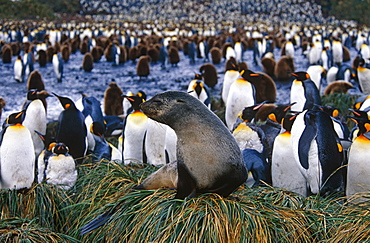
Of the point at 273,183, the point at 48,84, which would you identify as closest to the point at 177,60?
the point at 48,84

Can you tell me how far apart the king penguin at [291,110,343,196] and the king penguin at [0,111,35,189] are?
90.5 inches

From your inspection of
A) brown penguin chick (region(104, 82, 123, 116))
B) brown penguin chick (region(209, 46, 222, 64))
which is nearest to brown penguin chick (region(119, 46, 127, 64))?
brown penguin chick (region(209, 46, 222, 64))

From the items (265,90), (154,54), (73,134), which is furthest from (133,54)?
(73,134)

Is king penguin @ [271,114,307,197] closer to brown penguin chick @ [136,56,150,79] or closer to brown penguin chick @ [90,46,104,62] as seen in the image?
brown penguin chick @ [136,56,150,79]

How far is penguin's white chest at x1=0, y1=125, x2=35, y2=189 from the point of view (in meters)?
3.95

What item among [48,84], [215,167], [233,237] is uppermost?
[215,167]

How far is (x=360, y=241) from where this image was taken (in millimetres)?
2451

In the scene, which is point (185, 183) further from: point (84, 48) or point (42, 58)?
point (84, 48)

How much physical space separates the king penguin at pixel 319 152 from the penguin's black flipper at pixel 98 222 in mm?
1810

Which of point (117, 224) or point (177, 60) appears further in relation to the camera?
point (177, 60)

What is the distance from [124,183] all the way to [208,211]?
101 cm

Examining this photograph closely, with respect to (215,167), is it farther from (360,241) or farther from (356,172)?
(356,172)

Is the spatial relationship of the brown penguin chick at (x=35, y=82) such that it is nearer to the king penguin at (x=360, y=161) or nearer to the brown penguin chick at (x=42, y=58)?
the brown penguin chick at (x=42, y=58)

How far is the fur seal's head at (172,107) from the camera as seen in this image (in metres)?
2.62
